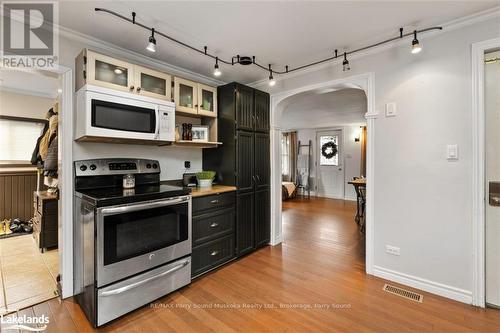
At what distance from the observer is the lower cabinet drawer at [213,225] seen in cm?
258

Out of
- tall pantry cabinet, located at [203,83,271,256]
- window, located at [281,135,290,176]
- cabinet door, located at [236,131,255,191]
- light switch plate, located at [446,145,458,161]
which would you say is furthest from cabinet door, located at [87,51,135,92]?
window, located at [281,135,290,176]

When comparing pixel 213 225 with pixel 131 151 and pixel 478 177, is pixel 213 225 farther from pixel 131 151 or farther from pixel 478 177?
pixel 478 177

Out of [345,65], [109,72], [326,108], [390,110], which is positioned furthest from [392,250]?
[326,108]

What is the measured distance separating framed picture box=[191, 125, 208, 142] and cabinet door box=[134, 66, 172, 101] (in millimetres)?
516

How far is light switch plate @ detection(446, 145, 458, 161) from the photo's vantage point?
7.06ft

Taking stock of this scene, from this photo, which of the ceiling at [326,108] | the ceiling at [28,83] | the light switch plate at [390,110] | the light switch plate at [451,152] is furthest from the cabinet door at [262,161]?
the ceiling at [28,83]

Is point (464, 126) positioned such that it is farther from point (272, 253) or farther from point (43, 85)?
point (43, 85)

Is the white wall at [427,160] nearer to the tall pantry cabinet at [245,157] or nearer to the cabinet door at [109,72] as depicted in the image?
the tall pantry cabinet at [245,157]

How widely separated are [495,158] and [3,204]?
6952 millimetres

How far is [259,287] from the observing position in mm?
2408

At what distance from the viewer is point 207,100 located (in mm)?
3031

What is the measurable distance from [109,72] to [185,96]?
821mm

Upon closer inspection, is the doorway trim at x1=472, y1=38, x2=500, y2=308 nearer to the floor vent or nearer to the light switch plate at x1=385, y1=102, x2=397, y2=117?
the floor vent

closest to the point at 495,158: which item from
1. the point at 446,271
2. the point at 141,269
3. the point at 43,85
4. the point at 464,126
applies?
the point at 464,126
